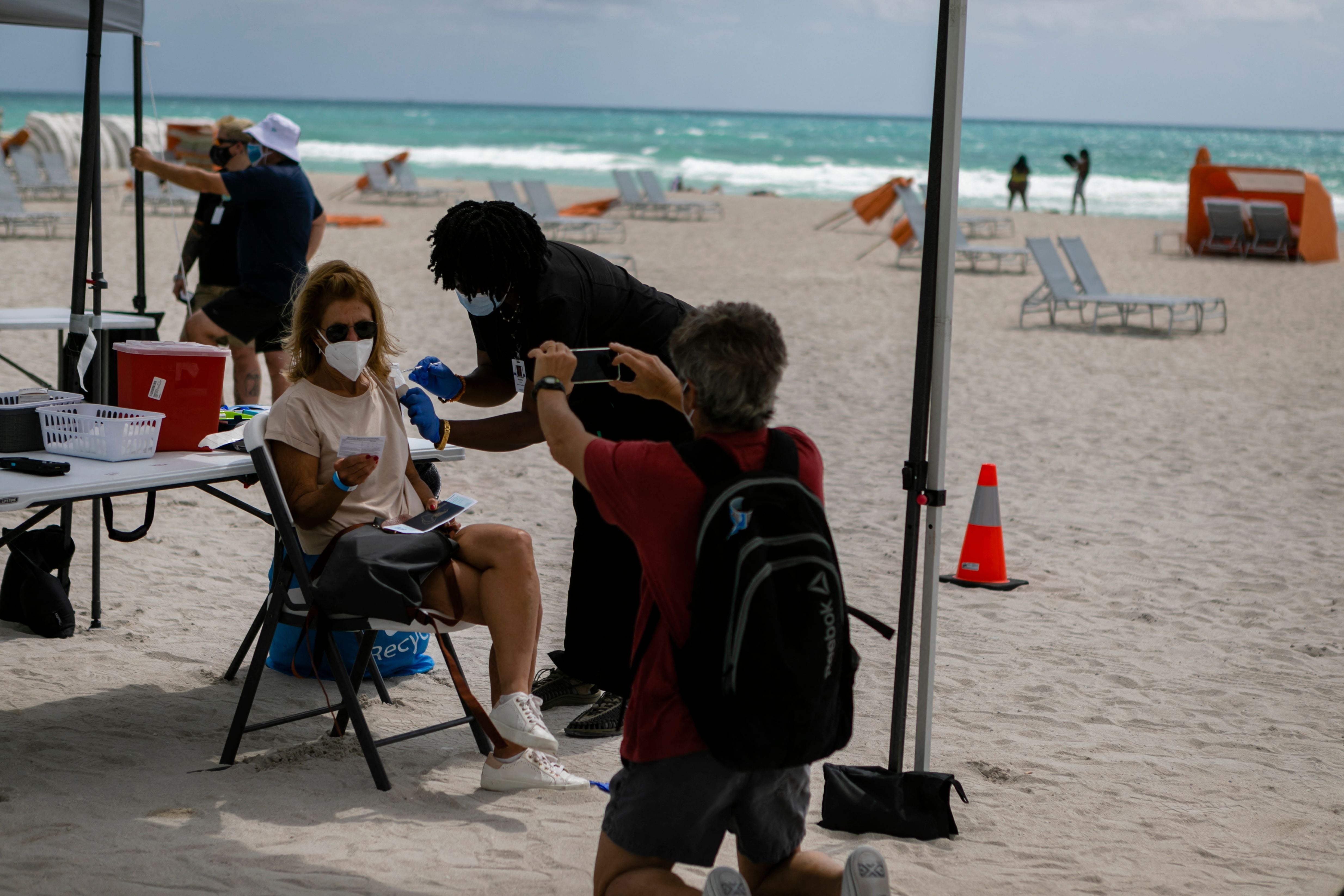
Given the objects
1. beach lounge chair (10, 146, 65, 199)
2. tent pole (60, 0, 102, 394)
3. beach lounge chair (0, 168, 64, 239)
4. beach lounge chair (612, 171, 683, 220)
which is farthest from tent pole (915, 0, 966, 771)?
beach lounge chair (10, 146, 65, 199)

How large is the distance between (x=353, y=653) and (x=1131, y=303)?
10.3 meters

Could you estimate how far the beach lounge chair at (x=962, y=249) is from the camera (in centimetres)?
1641

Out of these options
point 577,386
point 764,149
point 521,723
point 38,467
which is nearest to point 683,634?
point 521,723

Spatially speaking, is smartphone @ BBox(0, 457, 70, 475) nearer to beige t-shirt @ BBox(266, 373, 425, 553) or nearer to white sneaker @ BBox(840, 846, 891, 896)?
beige t-shirt @ BBox(266, 373, 425, 553)

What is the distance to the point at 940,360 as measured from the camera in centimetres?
289

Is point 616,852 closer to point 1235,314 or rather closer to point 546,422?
point 546,422

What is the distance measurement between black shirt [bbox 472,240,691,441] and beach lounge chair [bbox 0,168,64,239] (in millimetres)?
14917

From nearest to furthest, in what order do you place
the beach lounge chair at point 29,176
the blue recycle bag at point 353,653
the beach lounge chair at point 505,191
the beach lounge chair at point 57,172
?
the blue recycle bag at point 353,653
the beach lounge chair at point 505,191
the beach lounge chair at point 29,176
the beach lounge chair at point 57,172

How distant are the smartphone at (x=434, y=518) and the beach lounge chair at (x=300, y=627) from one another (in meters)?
0.24

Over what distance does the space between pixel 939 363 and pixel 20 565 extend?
3.07 m

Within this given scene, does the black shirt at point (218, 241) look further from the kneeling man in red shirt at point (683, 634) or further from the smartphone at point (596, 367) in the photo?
the kneeling man in red shirt at point (683, 634)

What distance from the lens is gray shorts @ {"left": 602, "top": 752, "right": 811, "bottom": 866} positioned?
7.03 ft

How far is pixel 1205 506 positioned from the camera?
6387 millimetres

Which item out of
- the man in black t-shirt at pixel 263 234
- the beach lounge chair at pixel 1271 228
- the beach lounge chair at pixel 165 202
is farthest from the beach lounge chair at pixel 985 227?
the man in black t-shirt at pixel 263 234
